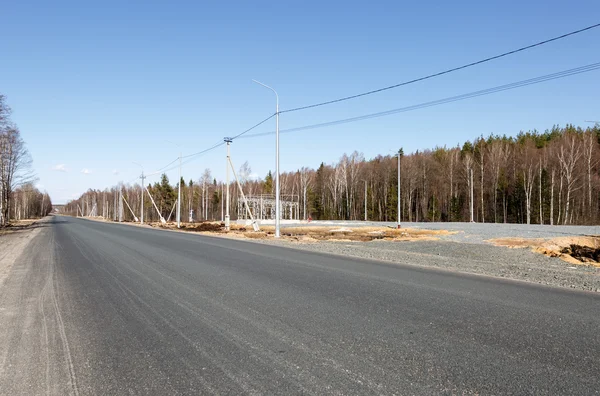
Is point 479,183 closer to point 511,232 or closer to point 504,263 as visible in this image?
point 511,232

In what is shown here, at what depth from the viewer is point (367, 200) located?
279ft

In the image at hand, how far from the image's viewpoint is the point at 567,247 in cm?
1986

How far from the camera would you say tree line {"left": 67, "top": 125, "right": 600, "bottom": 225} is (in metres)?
56.8

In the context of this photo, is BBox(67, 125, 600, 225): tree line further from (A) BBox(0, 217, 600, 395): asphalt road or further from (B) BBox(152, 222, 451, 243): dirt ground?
(A) BBox(0, 217, 600, 395): asphalt road

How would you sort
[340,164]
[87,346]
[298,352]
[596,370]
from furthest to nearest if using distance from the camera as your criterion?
[340,164]
[87,346]
[298,352]
[596,370]

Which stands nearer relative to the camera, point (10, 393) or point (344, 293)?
point (10, 393)

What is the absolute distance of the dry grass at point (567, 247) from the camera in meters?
16.2

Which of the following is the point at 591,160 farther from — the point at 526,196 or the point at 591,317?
the point at 591,317

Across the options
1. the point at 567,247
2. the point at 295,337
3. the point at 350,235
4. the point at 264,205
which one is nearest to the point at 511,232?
the point at 567,247

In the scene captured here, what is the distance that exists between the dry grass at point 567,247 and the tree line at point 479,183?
112ft

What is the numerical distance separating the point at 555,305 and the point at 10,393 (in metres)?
8.12

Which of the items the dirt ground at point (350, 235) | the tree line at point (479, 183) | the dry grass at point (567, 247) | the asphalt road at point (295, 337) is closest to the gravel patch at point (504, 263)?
the dry grass at point (567, 247)

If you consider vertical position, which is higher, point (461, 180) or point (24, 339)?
point (461, 180)

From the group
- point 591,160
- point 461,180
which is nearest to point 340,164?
point 461,180
